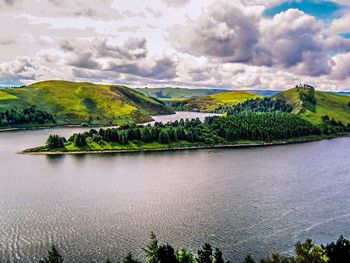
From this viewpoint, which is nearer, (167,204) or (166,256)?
(166,256)

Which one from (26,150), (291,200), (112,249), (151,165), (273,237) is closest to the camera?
(112,249)

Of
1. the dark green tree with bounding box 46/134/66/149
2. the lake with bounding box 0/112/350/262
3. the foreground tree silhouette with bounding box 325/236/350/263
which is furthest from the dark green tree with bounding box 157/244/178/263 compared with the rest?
the dark green tree with bounding box 46/134/66/149

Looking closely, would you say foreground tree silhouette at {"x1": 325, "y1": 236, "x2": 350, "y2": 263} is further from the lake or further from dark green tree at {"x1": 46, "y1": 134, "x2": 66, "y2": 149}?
dark green tree at {"x1": 46, "y1": 134, "x2": 66, "y2": 149}

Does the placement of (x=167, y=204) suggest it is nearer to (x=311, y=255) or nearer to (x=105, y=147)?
(x=311, y=255)

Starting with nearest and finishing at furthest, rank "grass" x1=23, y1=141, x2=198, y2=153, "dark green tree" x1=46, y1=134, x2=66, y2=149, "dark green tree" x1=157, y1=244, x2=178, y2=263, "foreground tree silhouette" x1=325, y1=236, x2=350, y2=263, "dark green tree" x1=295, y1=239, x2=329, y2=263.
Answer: "dark green tree" x1=295, y1=239, x2=329, y2=263
"foreground tree silhouette" x1=325, y1=236, x2=350, y2=263
"dark green tree" x1=157, y1=244, x2=178, y2=263
"grass" x1=23, y1=141, x2=198, y2=153
"dark green tree" x1=46, y1=134, x2=66, y2=149

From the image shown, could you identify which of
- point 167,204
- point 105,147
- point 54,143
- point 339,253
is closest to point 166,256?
point 339,253

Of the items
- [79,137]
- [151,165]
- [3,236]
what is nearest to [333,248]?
[3,236]

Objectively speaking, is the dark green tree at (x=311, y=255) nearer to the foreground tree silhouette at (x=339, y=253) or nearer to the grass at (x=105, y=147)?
the foreground tree silhouette at (x=339, y=253)

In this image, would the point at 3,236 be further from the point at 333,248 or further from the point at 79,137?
the point at 79,137
